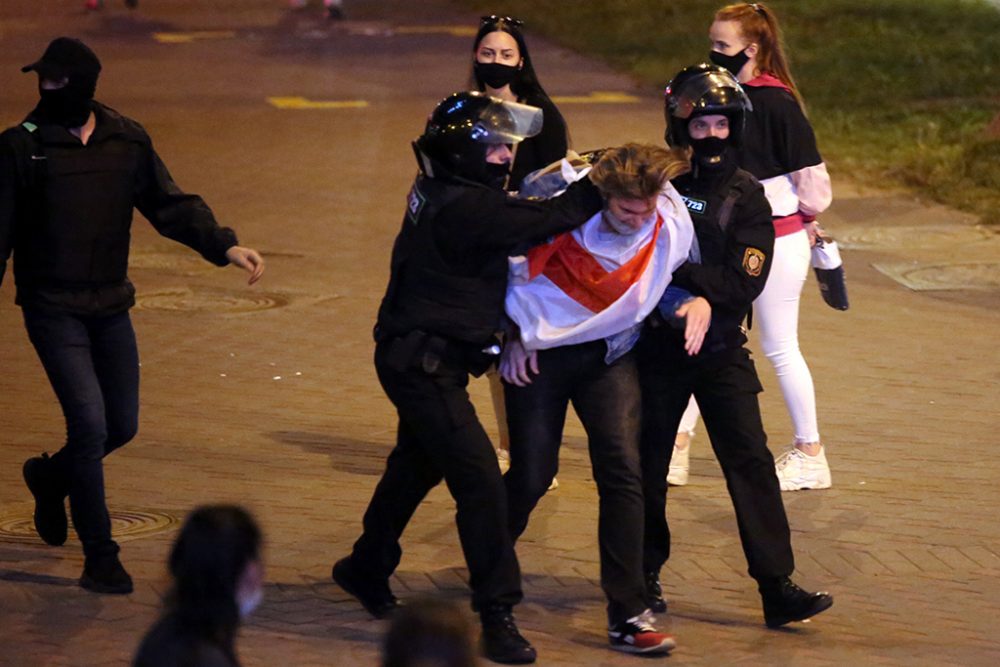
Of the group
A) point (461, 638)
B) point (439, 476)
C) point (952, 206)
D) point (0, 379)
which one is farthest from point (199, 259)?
point (461, 638)

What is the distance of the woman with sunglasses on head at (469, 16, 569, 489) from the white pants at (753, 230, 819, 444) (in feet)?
3.32

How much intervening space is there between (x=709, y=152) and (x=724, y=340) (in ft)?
2.02

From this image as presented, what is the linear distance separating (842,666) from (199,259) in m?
8.16

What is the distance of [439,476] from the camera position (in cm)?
631

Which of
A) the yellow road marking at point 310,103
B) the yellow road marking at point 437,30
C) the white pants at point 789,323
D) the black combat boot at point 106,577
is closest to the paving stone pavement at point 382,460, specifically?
the black combat boot at point 106,577

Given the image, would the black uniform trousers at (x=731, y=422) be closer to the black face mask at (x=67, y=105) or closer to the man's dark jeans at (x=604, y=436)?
the man's dark jeans at (x=604, y=436)

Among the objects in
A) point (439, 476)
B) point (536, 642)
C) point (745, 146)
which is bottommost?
point (536, 642)

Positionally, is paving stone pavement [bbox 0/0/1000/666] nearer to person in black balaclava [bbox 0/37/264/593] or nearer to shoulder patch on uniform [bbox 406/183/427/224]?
person in black balaclava [bbox 0/37/264/593]

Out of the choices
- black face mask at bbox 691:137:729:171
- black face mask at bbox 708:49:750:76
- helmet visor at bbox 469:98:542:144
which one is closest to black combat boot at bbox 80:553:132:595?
helmet visor at bbox 469:98:542:144

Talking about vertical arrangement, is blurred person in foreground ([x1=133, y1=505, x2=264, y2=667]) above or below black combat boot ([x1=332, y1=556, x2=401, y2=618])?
above

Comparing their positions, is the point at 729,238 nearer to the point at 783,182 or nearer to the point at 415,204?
the point at 415,204

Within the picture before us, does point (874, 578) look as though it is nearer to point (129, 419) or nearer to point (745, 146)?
point (745, 146)

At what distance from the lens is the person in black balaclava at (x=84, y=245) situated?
6375 millimetres

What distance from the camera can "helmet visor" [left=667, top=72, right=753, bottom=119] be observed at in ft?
20.4
